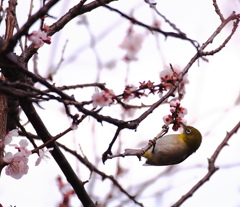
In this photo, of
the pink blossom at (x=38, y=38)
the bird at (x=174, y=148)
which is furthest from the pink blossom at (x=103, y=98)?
the bird at (x=174, y=148)

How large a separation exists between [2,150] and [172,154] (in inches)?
90.9

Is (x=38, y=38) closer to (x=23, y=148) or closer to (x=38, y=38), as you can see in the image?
(x=38, y=38)

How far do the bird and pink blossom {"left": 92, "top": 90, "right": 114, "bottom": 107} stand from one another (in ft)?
7.67

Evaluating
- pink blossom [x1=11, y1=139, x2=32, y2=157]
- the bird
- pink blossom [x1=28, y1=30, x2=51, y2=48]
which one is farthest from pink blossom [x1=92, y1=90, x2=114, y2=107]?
the bird

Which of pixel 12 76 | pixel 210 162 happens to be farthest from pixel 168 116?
pixel 12 76

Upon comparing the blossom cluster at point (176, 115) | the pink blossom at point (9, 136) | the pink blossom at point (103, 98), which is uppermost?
the pink blossom at point (9, 136)

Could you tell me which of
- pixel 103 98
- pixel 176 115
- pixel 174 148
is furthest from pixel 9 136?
pixel 174 148

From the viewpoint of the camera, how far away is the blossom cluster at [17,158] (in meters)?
2.70

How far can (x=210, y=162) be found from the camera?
7.50 ft

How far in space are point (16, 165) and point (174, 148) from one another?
92.5 inches

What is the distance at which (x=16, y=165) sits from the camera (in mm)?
2791

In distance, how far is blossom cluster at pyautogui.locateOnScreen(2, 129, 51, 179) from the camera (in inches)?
106

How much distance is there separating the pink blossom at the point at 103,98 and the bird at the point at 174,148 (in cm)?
234

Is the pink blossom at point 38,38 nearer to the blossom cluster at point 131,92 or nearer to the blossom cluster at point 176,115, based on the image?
→ the blossom cluster at point 131,92
